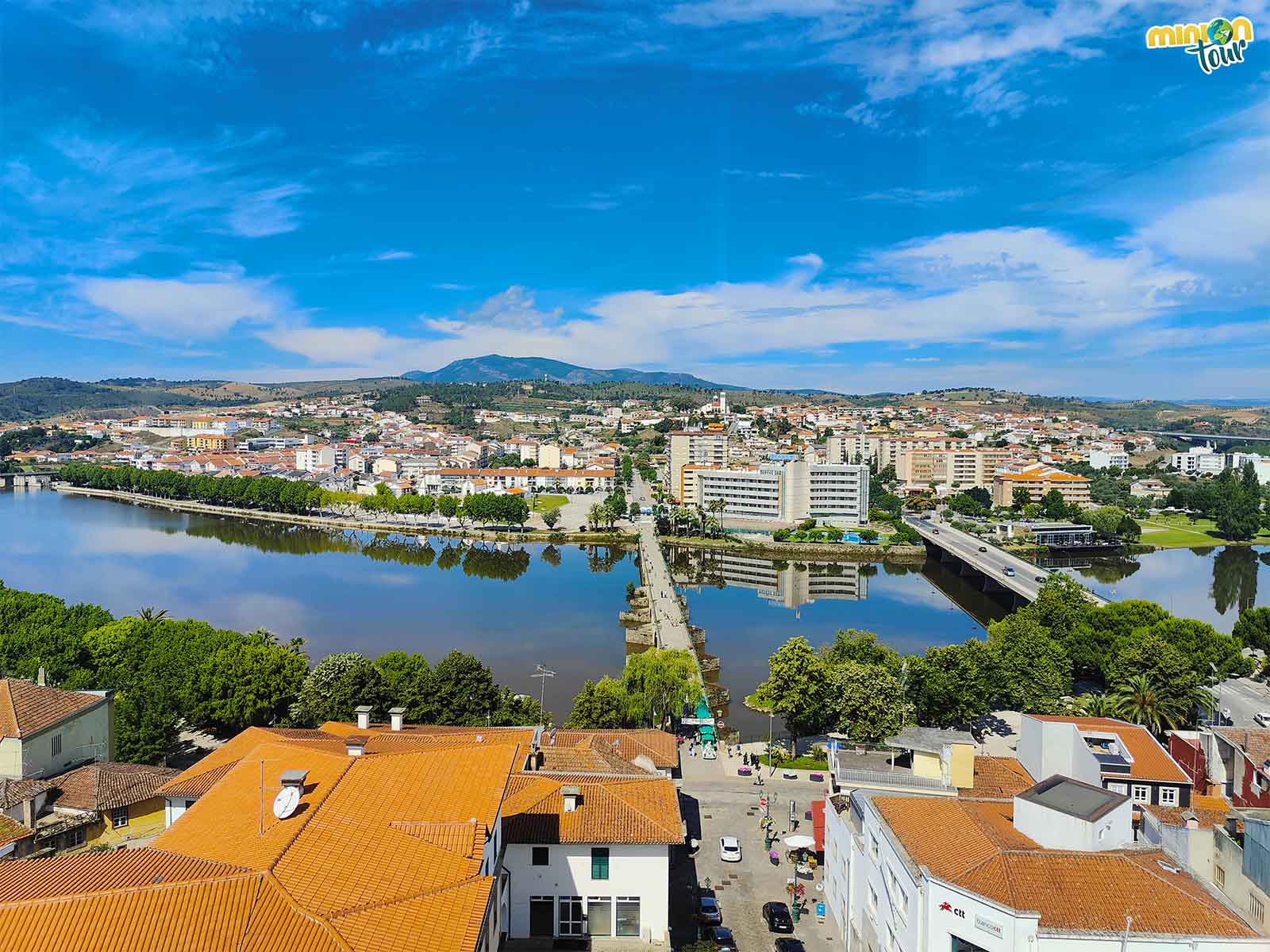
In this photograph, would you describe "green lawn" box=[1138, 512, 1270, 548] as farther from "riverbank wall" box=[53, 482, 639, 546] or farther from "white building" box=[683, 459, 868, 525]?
"riverbank wall" box=[53, 482, 639, 546]

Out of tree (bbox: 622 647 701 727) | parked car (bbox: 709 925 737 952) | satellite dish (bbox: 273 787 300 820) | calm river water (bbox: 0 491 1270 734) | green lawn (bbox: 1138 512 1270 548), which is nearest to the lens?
satellite dish (bbox: 273 787 300 820)

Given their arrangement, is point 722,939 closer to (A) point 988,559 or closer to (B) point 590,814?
(B) point 590,814

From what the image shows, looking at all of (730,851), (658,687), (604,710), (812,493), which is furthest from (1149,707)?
(812,493)

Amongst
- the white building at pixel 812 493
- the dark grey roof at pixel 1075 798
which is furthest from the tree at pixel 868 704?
the white building at pixel 812 493

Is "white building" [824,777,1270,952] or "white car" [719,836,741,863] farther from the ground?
"white building" [824,777,1270,952]

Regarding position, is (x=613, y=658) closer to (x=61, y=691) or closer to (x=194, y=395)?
(x=61, y=691)

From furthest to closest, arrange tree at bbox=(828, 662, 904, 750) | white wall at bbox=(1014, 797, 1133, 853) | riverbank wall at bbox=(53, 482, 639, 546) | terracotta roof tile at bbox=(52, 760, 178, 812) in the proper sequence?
riverbank wall at bbox=(53, 482, 639, 546)
tree at bbox=(828, 662, 904, 750)
terracotta roof tile at bbox=(52, 760, 178, 812)
white wall at bbox=(1014, 797, 1133, 853)

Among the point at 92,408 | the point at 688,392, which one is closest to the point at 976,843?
the point at 688,392

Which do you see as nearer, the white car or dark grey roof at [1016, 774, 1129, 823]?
dark grey roof at [1016, 774, 1129, 823]

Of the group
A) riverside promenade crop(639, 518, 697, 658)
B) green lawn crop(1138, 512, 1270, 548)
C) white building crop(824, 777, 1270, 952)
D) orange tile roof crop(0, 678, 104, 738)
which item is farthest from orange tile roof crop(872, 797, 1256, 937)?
green lawn crop(1138, 512, 1270, 548)
